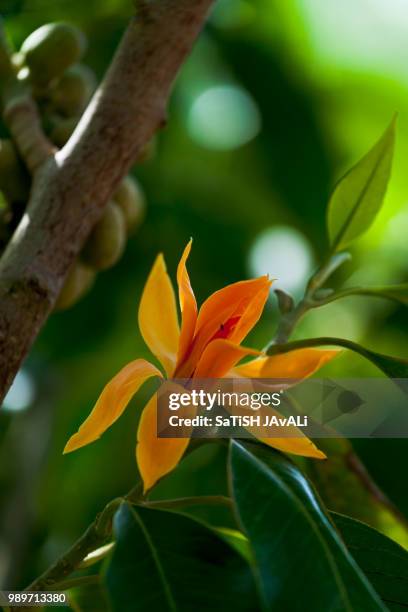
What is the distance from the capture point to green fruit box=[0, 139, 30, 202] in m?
1.28

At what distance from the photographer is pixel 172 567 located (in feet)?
2.42

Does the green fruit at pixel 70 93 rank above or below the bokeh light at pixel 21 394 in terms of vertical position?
above

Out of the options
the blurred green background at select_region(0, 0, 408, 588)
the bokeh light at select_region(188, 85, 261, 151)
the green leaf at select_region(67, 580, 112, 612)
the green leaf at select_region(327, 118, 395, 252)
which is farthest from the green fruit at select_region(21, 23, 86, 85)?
the bokeh light at select_region(188, 85, 261, 151)

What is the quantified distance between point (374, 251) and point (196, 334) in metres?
2.06

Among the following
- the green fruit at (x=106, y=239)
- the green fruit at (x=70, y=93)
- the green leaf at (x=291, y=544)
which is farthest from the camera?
the green fruit at (x=70, y=93)

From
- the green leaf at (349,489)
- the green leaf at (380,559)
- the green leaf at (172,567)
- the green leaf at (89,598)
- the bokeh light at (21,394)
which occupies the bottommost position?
the bokeh light at (21,394)

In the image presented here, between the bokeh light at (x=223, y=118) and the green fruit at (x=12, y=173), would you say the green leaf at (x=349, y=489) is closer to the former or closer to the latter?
the green fruit at (x=12, y=173)

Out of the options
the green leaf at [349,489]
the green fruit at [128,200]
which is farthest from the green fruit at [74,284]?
the green leaf at [349,489]

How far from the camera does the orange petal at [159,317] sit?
2.93 feet

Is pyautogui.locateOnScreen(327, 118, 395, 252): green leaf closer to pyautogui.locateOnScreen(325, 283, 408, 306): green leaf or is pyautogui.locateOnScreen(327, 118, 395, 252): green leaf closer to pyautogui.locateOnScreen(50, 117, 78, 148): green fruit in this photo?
pyautogui.locateOnScreen(325, 283, 408, 306): green leaf

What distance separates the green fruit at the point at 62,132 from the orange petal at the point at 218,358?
628 millimetres

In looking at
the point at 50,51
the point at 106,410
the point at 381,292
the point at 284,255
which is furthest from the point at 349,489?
the point at 284,255

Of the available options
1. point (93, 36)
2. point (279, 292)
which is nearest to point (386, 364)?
point (279, 292)

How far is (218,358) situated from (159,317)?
111mm
